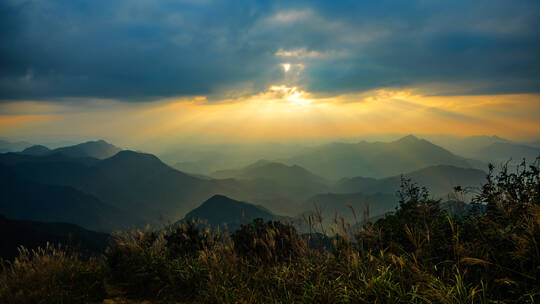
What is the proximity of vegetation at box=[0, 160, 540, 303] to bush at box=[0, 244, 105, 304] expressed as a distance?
3 cm

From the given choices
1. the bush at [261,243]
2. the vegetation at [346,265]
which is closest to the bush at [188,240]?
the vegetation at [346,265]

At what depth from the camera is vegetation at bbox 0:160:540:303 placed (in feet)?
14.0

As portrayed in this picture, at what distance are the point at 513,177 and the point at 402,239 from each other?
132 inches

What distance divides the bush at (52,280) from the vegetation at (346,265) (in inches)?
1.2

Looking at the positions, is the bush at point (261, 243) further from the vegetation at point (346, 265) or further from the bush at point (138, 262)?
the bush at point (138, 262)

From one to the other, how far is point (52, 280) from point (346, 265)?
293 inches

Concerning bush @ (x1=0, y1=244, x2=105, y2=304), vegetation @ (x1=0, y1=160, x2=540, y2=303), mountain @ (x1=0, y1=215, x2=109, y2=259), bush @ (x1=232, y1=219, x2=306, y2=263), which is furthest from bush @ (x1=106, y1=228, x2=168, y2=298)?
mountain @ (x1=0, y1=215, x2=109, y2=259)

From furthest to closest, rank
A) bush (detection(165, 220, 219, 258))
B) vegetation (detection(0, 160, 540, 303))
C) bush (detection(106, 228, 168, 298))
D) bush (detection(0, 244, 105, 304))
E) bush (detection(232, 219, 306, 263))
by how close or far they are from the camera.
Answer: bush (detection(165, 220, 219, 258))
bush (detection(232, 219, 306, 263))
bush (detection(106, 228, 168, 298))
bush (detection(0, 244, 105, 304))
vegetation (detection(0, 160, 540, 303))

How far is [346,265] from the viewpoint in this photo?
5.66m

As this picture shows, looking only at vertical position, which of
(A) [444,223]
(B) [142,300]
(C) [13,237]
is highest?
(A) [444,223]

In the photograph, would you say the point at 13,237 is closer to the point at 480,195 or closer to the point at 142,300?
the point at 142,300

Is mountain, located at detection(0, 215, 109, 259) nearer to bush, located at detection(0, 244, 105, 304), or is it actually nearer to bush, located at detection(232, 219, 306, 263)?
bush, located at detection(0, 244, 105, 304)

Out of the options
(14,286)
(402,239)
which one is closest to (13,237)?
(14,286)

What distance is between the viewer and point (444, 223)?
21.9 feet
